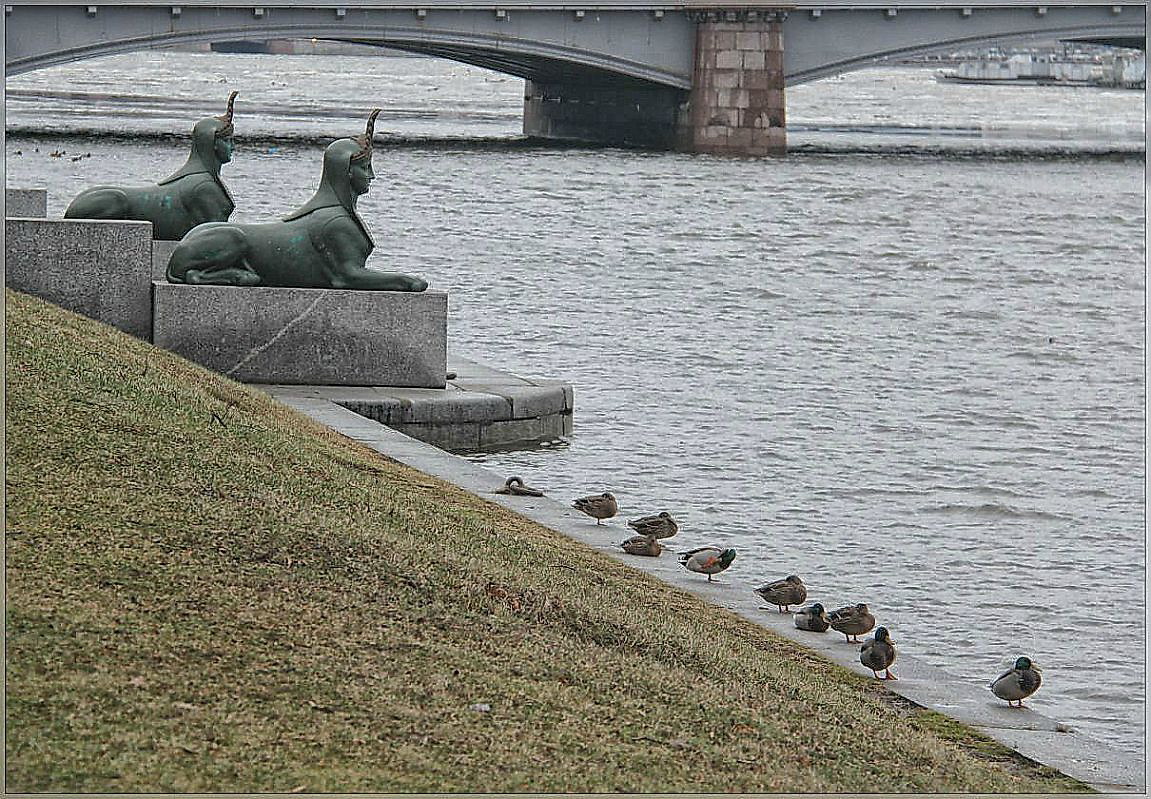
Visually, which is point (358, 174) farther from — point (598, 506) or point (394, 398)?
point (598, 506)

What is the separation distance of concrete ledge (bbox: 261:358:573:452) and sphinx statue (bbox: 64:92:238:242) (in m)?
2.27

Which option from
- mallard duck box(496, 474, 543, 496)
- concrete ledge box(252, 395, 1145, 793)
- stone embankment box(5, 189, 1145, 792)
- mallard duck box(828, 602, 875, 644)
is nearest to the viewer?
concrete ledge box(252, 395, 1145, 793)

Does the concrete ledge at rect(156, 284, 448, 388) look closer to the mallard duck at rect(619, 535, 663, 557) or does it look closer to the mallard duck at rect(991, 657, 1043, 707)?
the mallard duck at rect(619, 535, 663, 557)

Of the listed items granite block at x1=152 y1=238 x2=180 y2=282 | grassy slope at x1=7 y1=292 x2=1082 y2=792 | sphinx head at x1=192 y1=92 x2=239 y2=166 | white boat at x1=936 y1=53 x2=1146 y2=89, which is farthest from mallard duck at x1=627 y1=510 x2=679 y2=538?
white boat at x1=936 y1=53 x2=1146 y2=89

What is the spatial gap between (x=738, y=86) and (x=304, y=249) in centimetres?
4175

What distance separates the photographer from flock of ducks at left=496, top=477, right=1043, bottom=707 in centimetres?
770

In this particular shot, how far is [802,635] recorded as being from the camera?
8312mm

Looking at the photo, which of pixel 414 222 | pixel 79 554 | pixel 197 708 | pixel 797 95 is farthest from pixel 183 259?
pixel 797 95

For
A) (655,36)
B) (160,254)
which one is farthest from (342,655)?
(655,36)

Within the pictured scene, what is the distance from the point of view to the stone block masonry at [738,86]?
53.0 metres

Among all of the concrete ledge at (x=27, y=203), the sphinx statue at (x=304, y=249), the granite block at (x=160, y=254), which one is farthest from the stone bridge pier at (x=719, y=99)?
the sphinx statue at (x=304, y=249)

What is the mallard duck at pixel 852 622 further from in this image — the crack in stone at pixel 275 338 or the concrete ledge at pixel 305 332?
the crack in stone at pixel 275 338

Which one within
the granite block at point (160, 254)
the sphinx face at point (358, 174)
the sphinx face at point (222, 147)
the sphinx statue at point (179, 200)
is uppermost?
the sphinx face at point (222, 147)

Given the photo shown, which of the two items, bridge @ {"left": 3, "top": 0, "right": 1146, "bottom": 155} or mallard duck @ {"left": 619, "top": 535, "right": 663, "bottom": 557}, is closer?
mallard duck @ {"left": 619, "top": 535, "right": 663, "bottom": 557}
